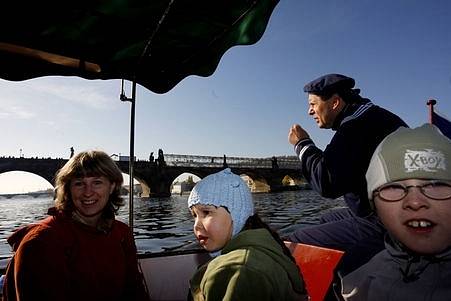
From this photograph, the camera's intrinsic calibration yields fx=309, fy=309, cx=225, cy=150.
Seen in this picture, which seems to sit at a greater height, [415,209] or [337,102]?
[337,102]

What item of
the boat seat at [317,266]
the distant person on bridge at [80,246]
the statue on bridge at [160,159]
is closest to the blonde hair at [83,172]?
the distant person on bridge at [80,246]

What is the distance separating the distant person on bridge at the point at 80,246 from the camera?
181 centimetres

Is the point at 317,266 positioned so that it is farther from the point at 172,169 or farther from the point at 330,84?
the point at 172,169

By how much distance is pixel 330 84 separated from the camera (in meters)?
2.25

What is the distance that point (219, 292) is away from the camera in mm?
1132

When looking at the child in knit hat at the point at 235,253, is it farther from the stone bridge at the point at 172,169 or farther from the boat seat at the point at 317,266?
the stone bridge at the point at 172,169

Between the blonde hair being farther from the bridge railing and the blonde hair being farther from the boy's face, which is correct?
the bridge railing

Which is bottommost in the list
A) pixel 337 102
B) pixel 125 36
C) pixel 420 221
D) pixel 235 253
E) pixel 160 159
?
pixel 235 253

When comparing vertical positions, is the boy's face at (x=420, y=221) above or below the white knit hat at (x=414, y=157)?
below

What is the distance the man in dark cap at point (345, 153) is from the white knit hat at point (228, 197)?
537mm

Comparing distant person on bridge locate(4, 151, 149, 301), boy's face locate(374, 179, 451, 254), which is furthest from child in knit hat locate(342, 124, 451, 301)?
distant person on bridge locate(4, 151, 149, 301)

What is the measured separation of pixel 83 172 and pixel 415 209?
208 centimetres

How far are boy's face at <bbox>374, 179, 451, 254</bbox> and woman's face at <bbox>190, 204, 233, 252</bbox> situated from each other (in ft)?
2.64

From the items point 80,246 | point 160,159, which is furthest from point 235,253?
point 160,159
